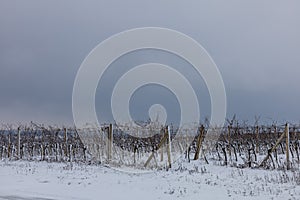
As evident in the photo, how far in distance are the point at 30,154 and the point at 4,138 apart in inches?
101

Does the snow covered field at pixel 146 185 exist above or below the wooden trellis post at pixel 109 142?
below

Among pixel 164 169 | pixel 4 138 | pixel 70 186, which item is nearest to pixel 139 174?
pixel 164 169

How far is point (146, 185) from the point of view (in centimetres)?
1055

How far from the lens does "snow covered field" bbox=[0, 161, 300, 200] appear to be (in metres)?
8.98

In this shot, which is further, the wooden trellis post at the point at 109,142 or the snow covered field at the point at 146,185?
the wooden trellis post at the point at 109,142

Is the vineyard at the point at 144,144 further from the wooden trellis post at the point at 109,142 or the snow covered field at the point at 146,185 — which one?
the snow covered field at the point at 146,185

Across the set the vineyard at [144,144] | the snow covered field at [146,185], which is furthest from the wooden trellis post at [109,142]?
the snow covered field at [146,185]

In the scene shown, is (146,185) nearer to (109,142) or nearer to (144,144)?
(109,142)

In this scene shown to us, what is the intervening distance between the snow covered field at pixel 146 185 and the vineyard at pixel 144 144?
3.36m

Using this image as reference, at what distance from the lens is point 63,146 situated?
22344 millimetres

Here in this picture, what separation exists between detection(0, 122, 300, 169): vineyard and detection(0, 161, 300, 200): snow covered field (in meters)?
3.36

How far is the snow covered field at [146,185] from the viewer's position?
29.5 ft

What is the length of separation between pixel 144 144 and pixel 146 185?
35.7 feet

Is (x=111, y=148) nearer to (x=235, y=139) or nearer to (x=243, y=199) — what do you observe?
(x=235, y=139)
